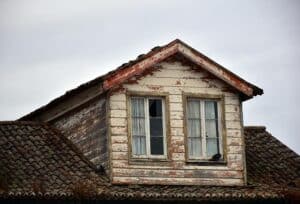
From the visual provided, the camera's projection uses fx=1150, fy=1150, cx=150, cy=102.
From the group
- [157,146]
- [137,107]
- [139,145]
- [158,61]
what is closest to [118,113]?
[137,107]

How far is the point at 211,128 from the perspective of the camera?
2920 cm

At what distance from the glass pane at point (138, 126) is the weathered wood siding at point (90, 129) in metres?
0.72

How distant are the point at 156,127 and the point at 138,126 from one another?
47 cm

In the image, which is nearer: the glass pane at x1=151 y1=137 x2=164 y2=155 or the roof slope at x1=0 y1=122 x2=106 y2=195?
the roof slope at x1=0 y1=122 x2=106 y2=195

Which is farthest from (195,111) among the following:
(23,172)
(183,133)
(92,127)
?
(23,172)

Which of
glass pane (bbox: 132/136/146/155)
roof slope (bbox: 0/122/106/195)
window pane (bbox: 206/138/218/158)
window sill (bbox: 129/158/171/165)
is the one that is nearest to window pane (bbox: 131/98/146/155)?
glass pane (bbox: 132/136/146/155)

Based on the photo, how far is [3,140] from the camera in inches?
1128

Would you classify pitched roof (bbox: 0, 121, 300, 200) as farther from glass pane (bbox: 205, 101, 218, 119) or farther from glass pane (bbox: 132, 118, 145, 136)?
glass pane (bbox: 205, 101, 218, 119)

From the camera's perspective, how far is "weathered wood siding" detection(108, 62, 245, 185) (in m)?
28.0

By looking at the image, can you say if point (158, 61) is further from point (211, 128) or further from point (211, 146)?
point (211, 146)

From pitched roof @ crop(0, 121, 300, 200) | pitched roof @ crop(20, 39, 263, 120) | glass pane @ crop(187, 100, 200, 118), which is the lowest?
pitched roof @ crop(0, 121, 300, 200)

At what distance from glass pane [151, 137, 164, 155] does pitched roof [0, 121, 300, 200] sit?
93cm

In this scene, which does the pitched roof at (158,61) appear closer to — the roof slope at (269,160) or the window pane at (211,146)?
the window pane at (211,146)

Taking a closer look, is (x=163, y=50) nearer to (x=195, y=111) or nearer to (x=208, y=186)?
(x=195, y=111)
